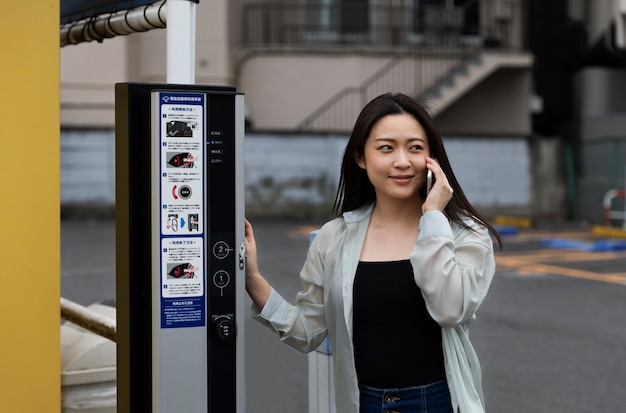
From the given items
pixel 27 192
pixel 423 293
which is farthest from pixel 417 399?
pixel 27 192

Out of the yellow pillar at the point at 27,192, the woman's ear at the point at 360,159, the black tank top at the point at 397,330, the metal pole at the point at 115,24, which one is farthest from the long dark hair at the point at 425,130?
the yellow pillar at the point at 27,192

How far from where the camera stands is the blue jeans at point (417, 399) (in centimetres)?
257

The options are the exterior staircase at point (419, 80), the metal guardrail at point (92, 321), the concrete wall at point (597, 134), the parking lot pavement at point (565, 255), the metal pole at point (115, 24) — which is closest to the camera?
the metal pole at point (115, 24)

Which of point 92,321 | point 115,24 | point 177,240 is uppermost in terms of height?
point 115,24

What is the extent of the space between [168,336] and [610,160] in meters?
17.9

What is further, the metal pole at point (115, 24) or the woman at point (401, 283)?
the metal pole at point (115, 24)

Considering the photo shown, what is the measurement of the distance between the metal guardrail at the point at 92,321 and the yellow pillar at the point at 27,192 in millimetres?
664

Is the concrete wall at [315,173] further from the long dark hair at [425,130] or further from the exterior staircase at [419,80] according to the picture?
the long dark hair at [425,130]

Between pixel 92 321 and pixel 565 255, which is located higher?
pixel 92 321

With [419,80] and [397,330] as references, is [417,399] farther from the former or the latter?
[419,80]

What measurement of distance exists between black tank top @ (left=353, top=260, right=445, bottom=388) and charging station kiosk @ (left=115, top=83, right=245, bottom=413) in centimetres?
38

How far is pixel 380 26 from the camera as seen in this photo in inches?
826

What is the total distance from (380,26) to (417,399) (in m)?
19.0

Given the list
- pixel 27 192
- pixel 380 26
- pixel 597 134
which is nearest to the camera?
pixel 27 192
